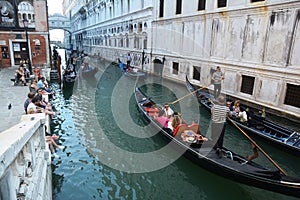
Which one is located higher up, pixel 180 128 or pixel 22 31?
pixel 22 31

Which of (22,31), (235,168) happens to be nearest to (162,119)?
(235,168)

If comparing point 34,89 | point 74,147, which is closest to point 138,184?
point 74,147

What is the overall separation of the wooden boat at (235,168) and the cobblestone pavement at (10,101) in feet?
10.3

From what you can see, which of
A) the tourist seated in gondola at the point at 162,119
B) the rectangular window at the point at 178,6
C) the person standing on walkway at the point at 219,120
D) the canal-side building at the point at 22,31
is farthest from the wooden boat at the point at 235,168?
the canal-side building at the point at 22,31

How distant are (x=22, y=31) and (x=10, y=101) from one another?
7666 millimetres

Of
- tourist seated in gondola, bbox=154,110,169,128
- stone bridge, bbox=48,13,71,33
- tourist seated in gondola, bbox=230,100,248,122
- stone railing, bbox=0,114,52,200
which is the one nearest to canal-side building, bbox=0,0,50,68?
tourist seated in gondola, bbox=154,110,169,128

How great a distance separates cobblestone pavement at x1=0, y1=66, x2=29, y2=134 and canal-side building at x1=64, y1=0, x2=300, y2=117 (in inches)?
269

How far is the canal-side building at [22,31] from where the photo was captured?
37.7ft

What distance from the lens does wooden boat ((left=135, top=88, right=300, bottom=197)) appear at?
316cm

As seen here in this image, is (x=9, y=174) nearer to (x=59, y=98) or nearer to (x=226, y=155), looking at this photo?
(x=226, y=155)

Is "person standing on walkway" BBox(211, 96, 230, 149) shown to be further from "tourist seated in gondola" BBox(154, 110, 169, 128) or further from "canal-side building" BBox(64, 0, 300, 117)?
"canal-side building" BBox(64, 0, 300, 117)

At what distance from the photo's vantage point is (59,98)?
30.1 ft

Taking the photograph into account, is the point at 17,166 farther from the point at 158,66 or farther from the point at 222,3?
the point at 158,66

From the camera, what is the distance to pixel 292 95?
21.2ft
